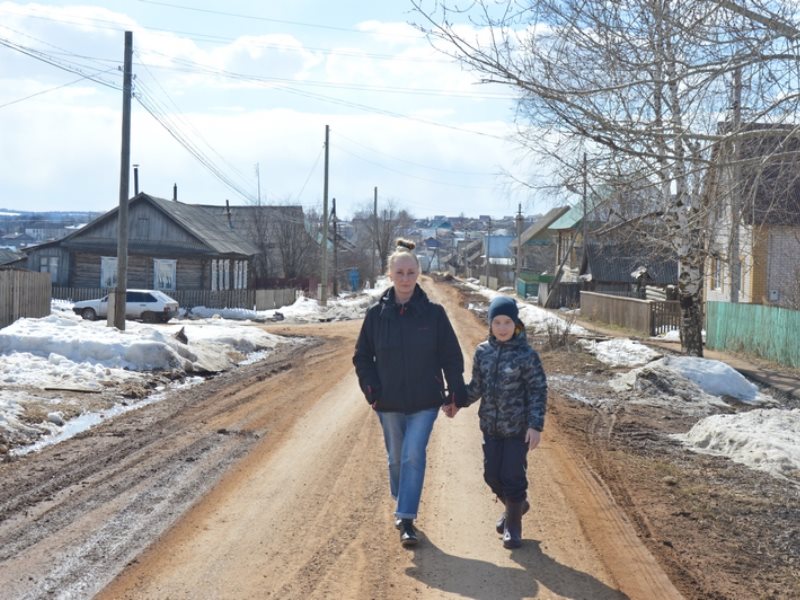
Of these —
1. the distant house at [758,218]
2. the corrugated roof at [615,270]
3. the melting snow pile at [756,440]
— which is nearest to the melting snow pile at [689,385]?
the distant house at [758,218]

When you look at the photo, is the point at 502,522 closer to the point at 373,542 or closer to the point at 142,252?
the point at 373,542

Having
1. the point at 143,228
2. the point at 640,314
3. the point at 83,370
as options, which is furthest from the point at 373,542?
the point at 143,228

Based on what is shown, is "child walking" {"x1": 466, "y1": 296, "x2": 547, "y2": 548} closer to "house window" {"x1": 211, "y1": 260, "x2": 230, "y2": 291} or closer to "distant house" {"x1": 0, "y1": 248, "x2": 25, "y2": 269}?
"house window" {"x1": 211, "y1": 260, "x2": 230, "y2": 291}

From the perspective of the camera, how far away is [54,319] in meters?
19.2

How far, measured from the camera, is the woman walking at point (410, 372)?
20.2 feet

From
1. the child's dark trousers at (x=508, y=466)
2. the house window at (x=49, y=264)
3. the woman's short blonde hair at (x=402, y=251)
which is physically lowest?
the child's dark trousers at (x=508, y=466)

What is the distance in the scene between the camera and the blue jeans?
6137mm

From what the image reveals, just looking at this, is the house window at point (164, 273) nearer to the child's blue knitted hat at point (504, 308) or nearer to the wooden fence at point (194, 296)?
the wooden fence at point (194, 296)

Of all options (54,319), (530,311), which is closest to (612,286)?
(530,311)

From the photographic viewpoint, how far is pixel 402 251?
6.31m

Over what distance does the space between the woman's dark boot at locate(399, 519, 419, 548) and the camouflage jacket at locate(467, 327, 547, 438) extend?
2.74 ft

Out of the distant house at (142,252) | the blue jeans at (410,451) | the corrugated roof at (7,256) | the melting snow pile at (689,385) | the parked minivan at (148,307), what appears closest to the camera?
the blue jeans at (410,451)

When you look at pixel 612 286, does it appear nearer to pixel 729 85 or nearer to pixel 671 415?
pixel 671 415

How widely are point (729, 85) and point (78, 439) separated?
7815 mm
